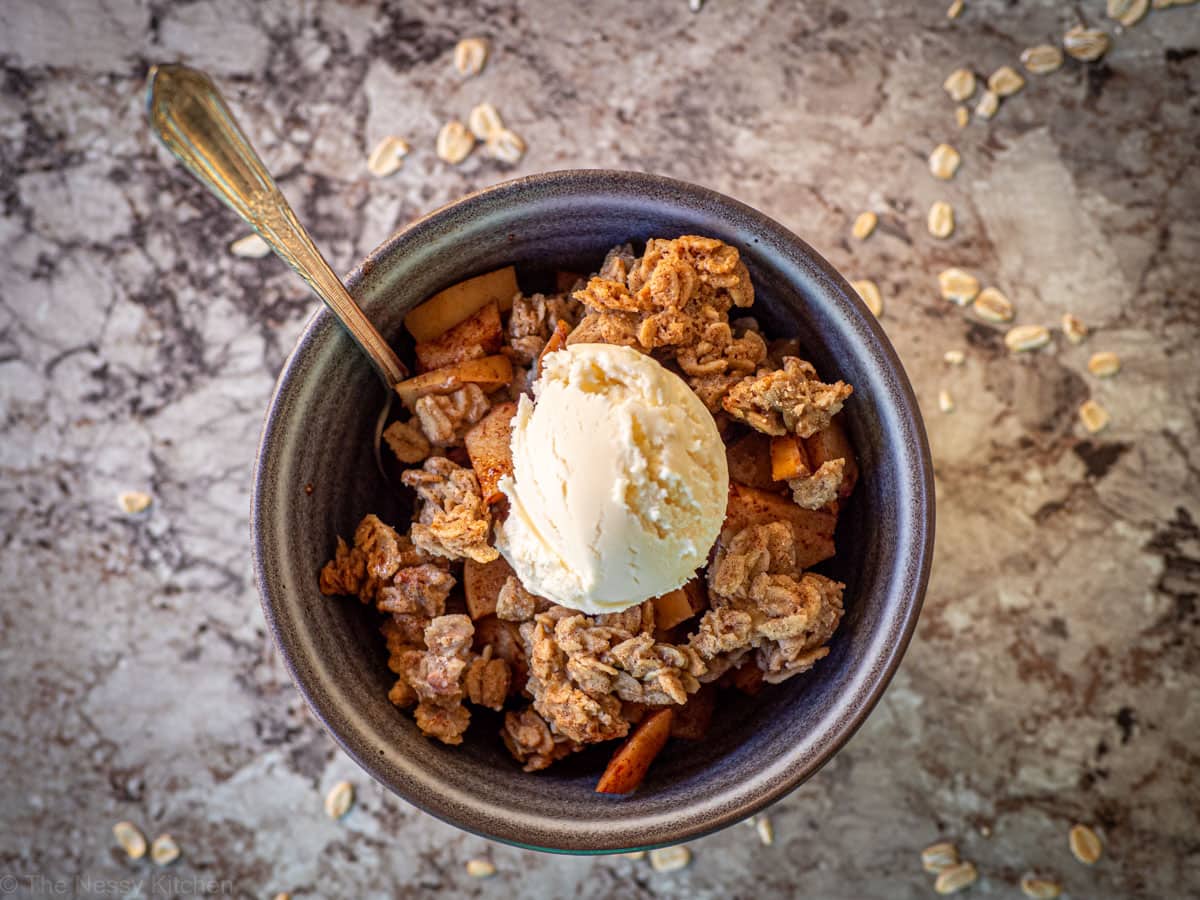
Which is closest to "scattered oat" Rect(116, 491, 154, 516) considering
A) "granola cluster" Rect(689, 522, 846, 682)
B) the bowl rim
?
the bowl rim

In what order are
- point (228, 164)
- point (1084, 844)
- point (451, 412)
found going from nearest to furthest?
A: point (228, 164)
point (451, 412)
point (1084, 844)

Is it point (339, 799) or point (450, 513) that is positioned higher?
point (450, 513)

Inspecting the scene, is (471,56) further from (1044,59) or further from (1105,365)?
(1105,365)

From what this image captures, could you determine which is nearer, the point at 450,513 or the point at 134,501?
the point at 450,513

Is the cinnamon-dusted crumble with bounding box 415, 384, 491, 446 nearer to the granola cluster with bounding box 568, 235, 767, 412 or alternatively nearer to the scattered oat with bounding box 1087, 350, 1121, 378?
the granola cluster with bounding box 568, 235, 767, 412

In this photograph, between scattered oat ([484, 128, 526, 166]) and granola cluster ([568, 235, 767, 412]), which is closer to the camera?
granola cluster ([568, 235, 767, 412])

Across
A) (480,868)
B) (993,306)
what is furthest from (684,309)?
(480,868)
